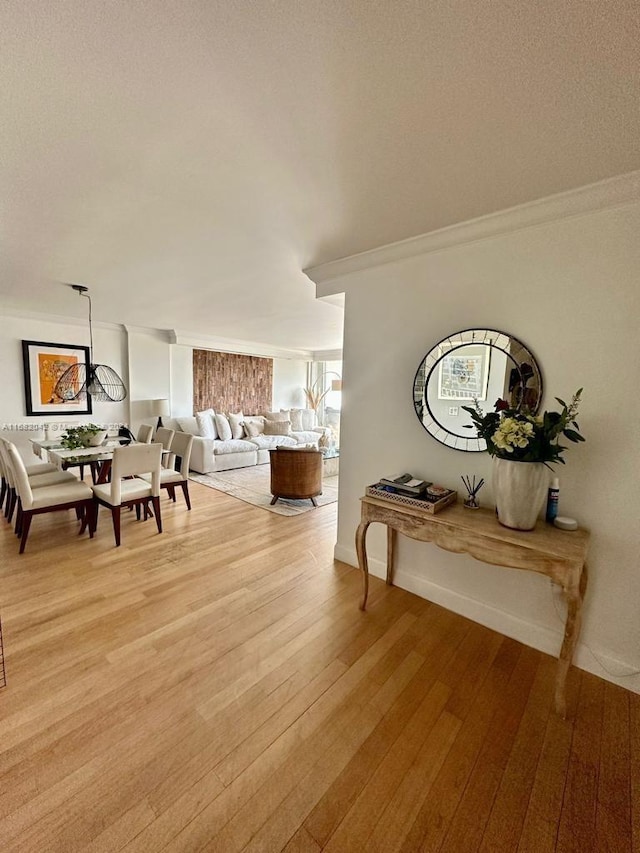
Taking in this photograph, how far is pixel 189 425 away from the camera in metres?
6.04

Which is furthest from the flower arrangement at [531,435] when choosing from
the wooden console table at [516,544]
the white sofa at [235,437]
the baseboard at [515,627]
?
the white sofa at [235,437]

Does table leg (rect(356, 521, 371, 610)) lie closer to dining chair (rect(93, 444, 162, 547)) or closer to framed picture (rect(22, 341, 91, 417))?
dining chair (rect(93, 444, 162, 547))

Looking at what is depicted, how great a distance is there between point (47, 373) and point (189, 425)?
6.99 ft

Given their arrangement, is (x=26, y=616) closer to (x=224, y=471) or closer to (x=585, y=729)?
(x=585, y=729)

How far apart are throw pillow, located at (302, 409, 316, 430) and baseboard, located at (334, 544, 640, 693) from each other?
5.54 m

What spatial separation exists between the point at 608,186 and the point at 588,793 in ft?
8.26

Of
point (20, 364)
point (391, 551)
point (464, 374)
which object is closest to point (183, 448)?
point (20, 364)

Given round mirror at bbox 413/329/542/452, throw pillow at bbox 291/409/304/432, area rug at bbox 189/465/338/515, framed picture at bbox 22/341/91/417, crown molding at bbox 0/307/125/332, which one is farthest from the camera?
throw pillow at bbox 291/409/304/432

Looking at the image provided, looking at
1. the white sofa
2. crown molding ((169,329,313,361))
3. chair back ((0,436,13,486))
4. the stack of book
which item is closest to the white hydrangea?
the stack of book

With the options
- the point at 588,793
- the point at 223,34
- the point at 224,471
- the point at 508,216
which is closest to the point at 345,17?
the point at 223,34

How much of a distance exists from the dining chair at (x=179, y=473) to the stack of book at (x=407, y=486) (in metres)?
2.70

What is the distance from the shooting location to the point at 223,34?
95 cm

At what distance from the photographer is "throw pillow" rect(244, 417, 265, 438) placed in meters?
6.73

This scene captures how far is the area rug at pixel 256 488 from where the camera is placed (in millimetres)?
4184
